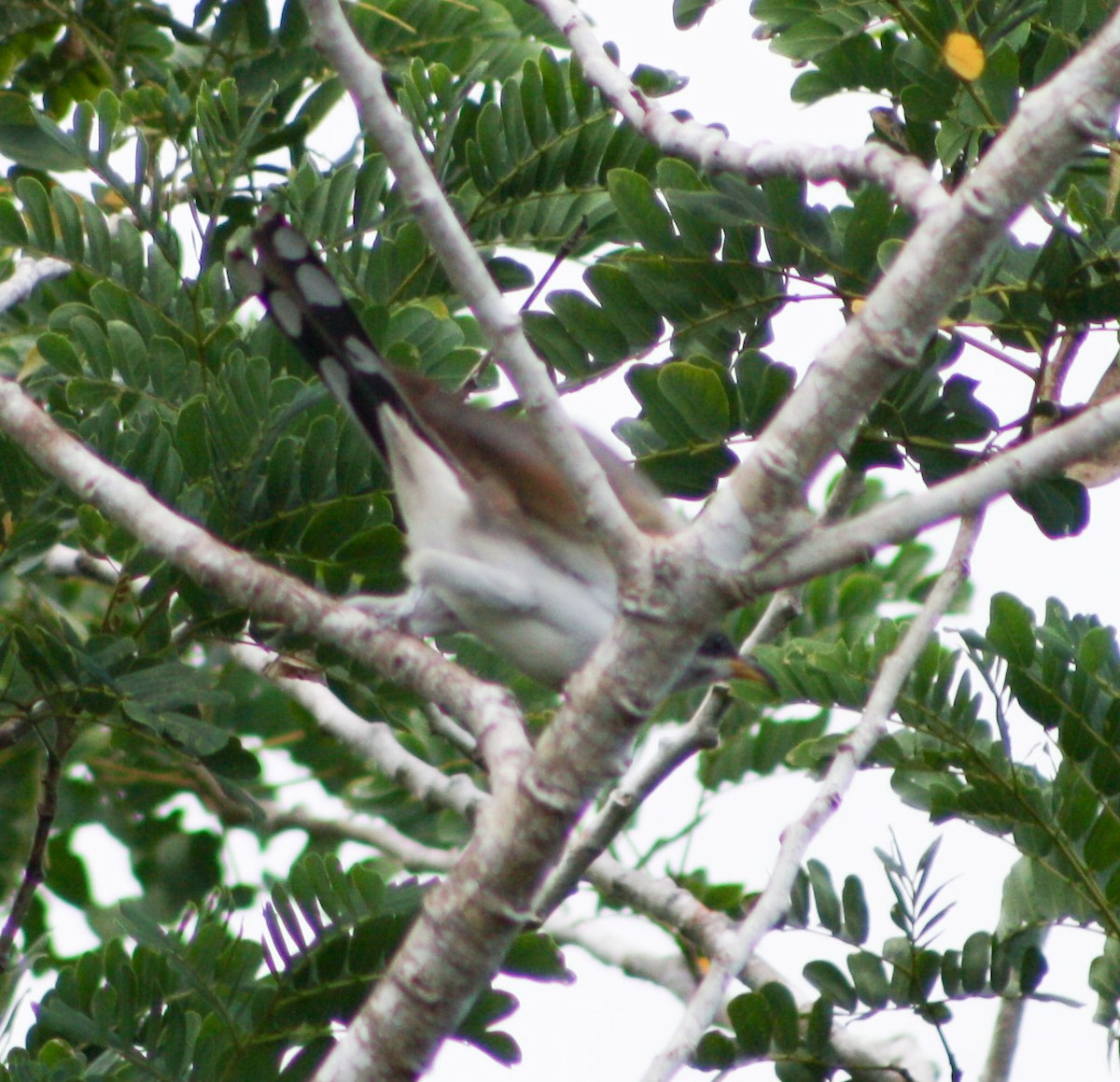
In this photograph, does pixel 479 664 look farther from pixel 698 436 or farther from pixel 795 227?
pixel 795 227

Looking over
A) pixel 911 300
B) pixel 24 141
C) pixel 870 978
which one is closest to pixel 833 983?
pixel 870 978

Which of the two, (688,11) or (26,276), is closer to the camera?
(688,11)

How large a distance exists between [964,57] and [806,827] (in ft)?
3.95

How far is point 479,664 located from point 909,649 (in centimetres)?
123

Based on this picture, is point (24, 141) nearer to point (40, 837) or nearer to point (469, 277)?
point (40, 837)

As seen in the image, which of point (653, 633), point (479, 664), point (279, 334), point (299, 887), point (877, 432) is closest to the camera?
point (653, 633)

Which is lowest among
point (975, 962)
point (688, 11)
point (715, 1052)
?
point (715, 1052)

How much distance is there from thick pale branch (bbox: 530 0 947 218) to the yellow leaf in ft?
0.52

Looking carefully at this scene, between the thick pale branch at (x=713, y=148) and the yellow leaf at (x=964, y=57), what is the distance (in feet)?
0.52

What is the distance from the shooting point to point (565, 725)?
1.74 m

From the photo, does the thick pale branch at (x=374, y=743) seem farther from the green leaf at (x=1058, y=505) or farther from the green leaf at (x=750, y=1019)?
the green leaf at (x=1058, y=505)

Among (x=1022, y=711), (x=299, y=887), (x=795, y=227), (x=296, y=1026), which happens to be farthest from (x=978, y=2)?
(x=296, y=1026)

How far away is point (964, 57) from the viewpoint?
2.31m

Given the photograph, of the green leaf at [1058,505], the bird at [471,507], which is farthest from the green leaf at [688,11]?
the green leaf at [1058,505]
